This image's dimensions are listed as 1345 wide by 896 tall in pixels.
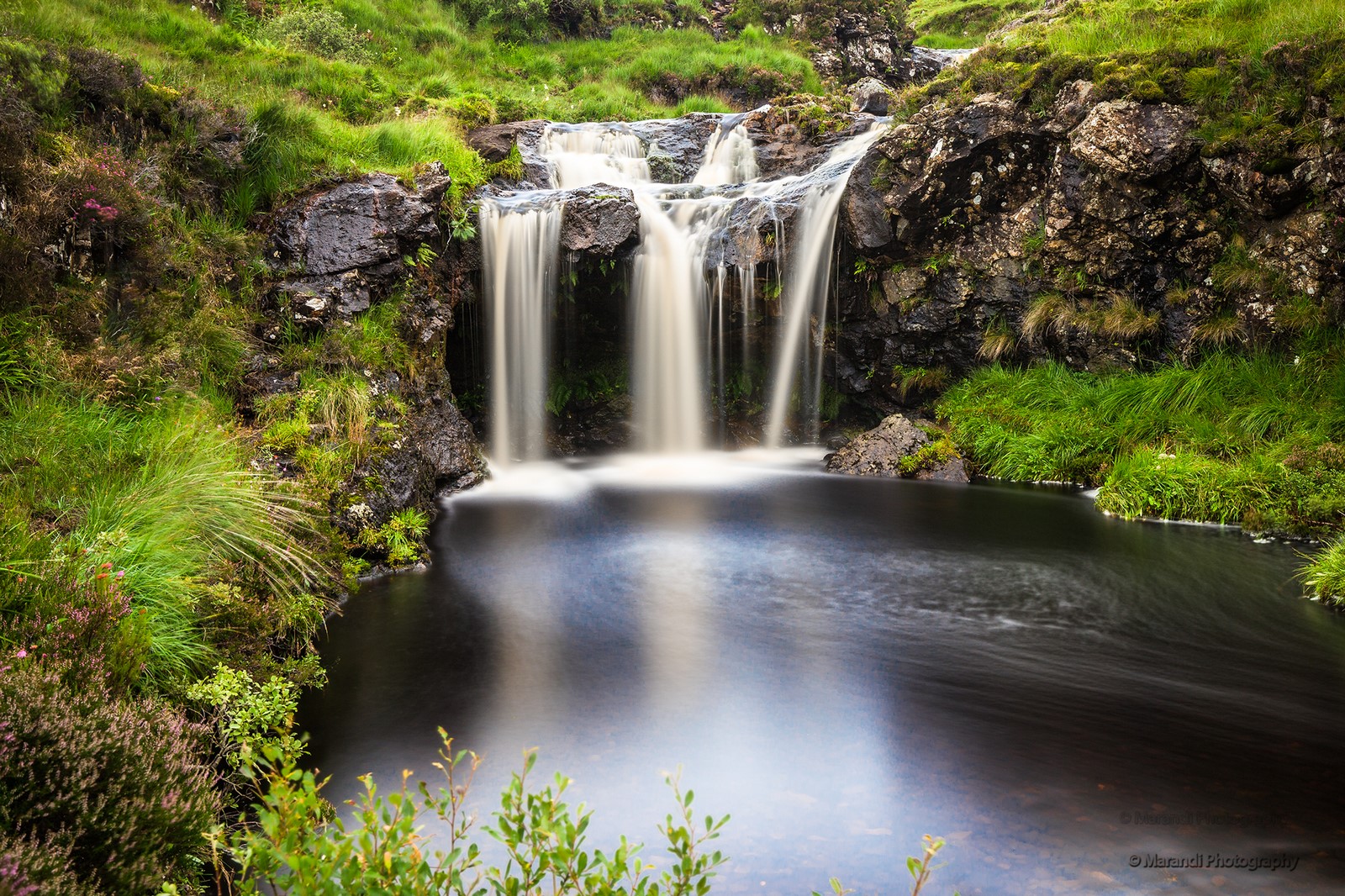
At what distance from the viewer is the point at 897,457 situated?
11562 millimetres

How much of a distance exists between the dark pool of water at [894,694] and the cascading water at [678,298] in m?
5.01

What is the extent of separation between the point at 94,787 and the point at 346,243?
862cm

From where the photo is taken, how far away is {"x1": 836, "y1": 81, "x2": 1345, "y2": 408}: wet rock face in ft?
32.4

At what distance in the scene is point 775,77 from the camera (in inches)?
862

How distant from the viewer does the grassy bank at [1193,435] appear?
819 centimetres

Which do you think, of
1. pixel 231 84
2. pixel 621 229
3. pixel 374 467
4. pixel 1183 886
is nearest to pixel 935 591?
pixel 1183 886

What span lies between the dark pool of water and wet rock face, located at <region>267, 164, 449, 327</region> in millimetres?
3475

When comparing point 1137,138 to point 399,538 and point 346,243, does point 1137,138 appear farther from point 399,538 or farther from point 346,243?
point 399,538

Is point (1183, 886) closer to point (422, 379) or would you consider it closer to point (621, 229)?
point (422, 379)

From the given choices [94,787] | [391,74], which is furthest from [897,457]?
[391,74]

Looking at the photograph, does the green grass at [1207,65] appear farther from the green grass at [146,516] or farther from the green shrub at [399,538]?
the green grass at [146,516]

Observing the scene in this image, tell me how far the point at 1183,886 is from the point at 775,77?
73.2ft

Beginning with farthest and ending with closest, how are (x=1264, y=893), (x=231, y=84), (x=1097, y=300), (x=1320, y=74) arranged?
1. (x=231, y=84)
2. (x=1097, y=300)
3. (x=1320, y=74)
4. (x=1264, y=893)

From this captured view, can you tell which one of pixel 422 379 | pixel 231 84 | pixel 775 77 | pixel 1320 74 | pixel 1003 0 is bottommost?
pixel 422 379
